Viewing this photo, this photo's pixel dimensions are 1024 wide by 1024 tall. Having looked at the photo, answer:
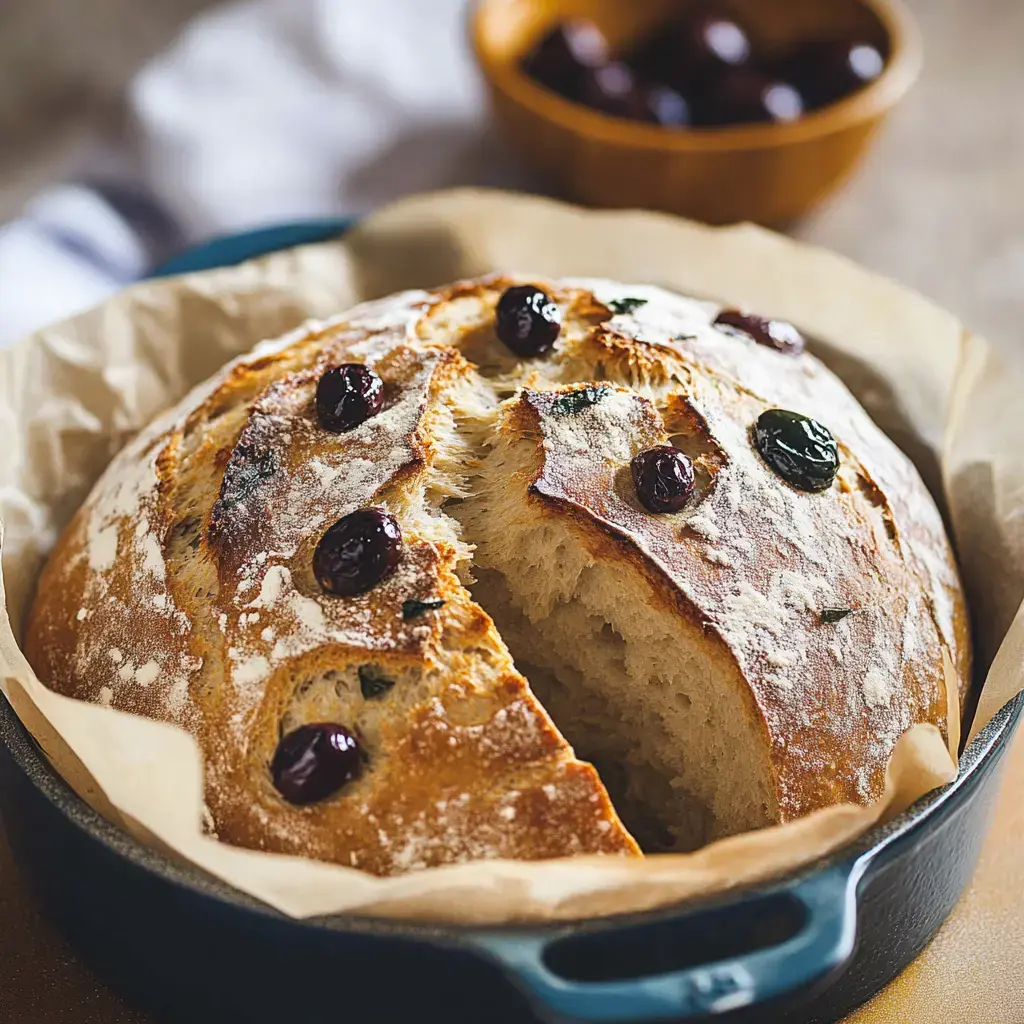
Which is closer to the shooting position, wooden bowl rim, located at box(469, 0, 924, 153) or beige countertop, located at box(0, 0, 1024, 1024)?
wooden bowl rim, located at box(469, 0, 924, 153)

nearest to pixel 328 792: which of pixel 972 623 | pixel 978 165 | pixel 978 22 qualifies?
pixel 972 623

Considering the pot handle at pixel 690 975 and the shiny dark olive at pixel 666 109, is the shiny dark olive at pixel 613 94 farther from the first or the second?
the pot handle at pixel 690 975

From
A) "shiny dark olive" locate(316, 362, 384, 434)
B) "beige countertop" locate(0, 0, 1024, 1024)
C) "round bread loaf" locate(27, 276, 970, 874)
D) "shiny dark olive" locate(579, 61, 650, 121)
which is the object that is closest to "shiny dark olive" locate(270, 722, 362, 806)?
"round bread loaf" locate(27, 276, 970, 874)

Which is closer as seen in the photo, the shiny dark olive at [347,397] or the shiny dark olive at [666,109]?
the shiny dark olive at [347,397]

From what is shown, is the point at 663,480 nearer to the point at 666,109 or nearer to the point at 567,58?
the point at 666,109

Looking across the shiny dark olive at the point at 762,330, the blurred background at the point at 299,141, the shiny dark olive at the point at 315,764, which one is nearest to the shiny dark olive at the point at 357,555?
the shiny dark olive at the point at 315,764

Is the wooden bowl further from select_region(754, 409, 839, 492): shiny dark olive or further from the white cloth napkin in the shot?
select_region(754, 409, 839, 492): shiny dark olive

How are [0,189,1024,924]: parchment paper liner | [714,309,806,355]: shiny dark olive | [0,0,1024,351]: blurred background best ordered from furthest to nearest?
[0,0,1024,351]: blurred background
[714,309,806,355]: shiny dark olive
[0,189,1024,924]: parchment paper liner
